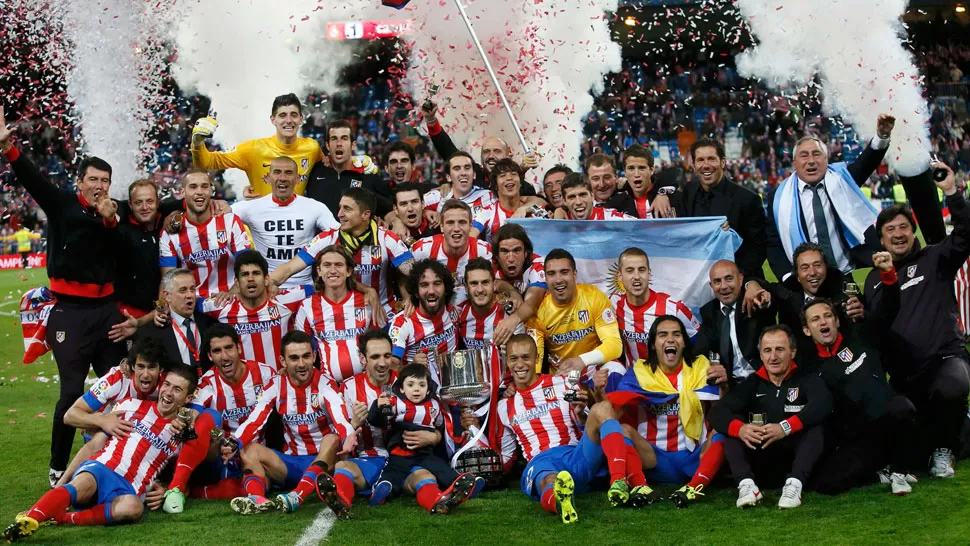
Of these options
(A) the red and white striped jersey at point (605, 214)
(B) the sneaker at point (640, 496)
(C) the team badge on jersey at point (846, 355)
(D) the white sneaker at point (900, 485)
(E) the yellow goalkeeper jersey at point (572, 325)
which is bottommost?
(D) the white sneaker at point (900, 485)

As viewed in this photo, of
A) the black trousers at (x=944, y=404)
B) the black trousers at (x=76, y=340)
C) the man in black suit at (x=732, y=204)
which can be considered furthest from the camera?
the man in black suit at (x=732, y=204)

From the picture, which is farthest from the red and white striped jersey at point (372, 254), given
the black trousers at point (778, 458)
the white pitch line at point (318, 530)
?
the black trousers at point (778, 458)

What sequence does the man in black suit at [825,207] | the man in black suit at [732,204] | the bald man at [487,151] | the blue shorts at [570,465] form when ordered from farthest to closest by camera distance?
the bald man at [487,151] < the man in black suit at [732,204] < the man in black suit at [825,207] < the blue shorts at [570,465]

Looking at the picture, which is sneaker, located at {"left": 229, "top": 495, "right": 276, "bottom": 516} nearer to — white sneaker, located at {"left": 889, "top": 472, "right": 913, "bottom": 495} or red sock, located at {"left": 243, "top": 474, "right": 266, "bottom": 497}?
red sock, located at {"left": 243, "top": 474, "right": 266, "bottom": 497}

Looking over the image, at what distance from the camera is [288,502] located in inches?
217

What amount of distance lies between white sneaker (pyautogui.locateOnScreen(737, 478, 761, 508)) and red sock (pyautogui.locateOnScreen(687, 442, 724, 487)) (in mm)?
251

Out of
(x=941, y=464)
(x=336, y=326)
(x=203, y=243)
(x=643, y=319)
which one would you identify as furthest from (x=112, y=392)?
(x=941, y=464)

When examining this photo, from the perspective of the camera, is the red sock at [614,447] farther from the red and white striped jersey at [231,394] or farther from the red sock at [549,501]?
the red and white striped jersey at [231,394]

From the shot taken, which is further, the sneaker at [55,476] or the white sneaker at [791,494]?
the sneaker at [55,476]

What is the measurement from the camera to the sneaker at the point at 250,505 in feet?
18.1

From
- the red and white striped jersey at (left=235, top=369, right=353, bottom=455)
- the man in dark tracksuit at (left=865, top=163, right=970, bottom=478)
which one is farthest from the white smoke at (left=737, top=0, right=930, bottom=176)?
the red and white striped jersey at (left=235, top=369, right=353, bottom=455)

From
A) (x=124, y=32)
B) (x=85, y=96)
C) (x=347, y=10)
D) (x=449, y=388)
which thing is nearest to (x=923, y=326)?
(x=449, y=388)

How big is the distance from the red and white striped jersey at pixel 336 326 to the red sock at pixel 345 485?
0.82 meters

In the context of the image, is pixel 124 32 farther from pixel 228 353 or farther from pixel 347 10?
pixel 347 10
